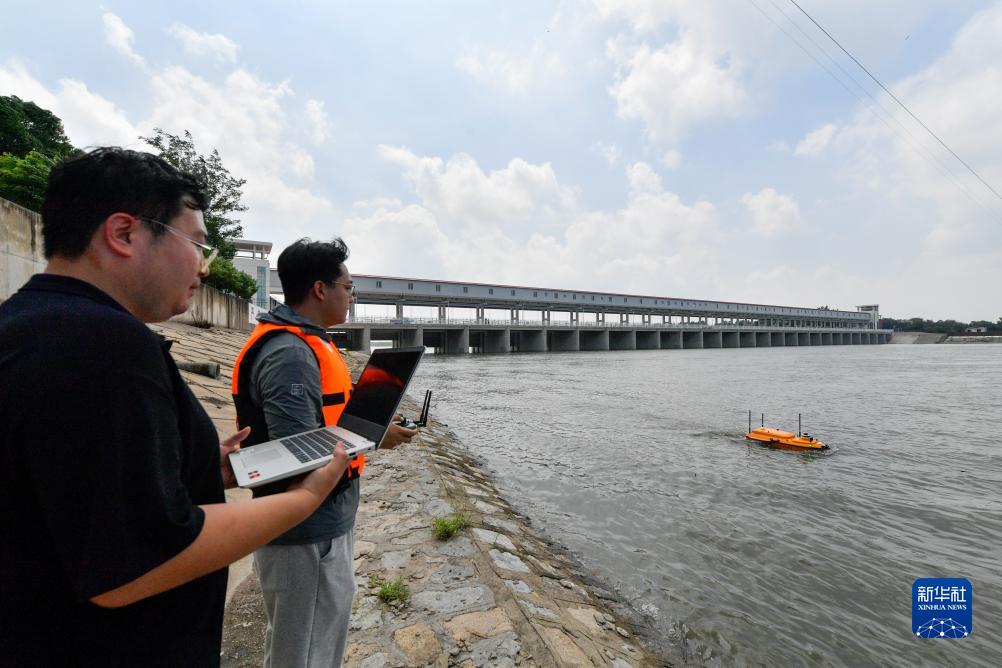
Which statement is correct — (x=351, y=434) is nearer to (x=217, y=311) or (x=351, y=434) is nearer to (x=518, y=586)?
(x=518, y=586)

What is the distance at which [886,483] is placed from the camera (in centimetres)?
717

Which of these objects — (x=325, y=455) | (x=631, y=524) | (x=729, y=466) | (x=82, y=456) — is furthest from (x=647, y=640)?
(x=729, y=466)

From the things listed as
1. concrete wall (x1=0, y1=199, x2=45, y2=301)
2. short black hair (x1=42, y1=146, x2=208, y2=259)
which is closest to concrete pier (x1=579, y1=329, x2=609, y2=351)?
concrete wall (x1=0, y1=199, x2=45, y2=301)

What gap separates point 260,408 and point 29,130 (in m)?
29.1

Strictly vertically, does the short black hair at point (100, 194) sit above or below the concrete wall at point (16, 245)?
below

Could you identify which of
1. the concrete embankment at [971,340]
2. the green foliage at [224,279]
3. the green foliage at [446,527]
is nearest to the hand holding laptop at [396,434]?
the green foliage at [446,527]

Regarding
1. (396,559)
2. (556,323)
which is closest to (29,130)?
(396,559)

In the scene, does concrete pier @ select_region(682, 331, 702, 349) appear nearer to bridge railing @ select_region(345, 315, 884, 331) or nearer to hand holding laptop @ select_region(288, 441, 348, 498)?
bridge railing @ select_region(345, 315, 884, 331)

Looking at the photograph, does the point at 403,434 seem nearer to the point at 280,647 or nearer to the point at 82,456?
the point at 280,647

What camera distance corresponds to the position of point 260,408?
1.78 m

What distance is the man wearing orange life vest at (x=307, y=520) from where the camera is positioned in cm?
168

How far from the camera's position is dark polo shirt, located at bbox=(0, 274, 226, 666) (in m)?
0.70

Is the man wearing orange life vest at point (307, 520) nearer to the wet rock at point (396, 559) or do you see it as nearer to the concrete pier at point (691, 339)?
the wet rock at point (396, 559)

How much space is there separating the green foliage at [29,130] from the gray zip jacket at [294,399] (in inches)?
823
